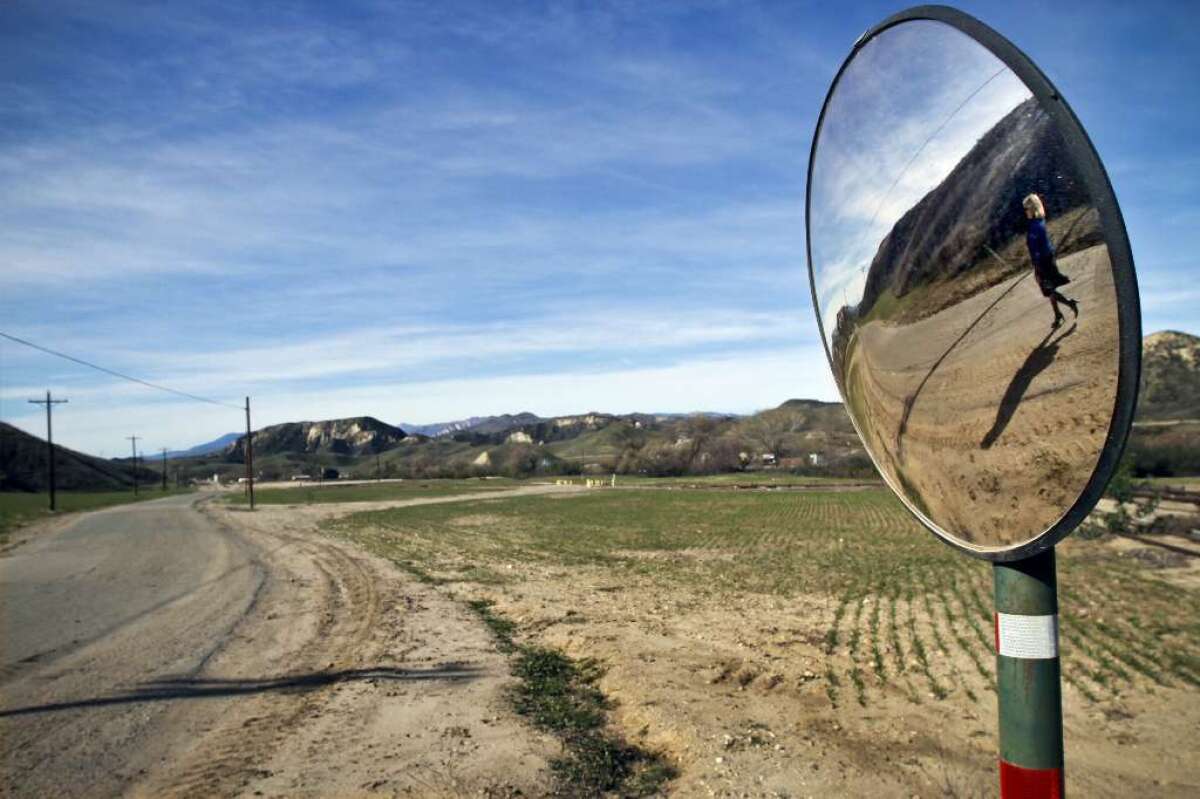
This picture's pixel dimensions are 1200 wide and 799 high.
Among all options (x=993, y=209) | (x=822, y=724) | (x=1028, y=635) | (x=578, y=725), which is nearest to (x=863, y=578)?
(x=822, y=724)

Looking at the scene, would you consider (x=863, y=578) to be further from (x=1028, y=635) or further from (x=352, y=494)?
(x=352, y=494)

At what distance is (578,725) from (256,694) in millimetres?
3213

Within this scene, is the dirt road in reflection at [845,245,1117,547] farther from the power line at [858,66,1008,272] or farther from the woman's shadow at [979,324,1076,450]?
the power line at [858,66,1008,272]

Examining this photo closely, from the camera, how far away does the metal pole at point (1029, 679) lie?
211 centimetres

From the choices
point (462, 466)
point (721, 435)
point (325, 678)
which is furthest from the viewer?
point (462, 466)

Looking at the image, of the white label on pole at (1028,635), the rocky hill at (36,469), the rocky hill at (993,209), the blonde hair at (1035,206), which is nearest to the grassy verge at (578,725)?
the white label on pole at (1028,635)

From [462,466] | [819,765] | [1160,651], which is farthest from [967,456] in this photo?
[462,466]

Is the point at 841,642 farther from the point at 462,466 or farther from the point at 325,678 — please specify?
the point at 462,466

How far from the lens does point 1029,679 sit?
7.16 ft

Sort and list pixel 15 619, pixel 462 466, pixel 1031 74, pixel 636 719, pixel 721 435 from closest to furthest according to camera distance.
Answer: pixel 1031 74
pixel 636 719
pixel 15 619
pixel 721 435
pixel 462 466

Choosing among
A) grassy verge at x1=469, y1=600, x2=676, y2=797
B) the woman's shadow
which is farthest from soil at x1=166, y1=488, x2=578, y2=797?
the woman's shadow

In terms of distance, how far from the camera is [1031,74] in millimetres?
1799

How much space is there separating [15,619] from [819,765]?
1250 centimetres

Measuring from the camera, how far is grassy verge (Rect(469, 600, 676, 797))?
5227mm
